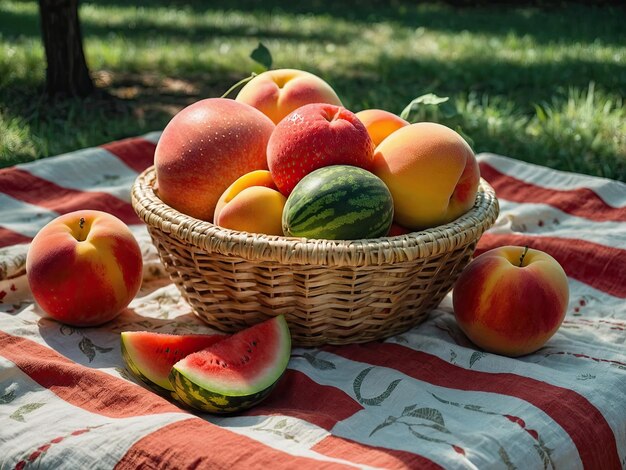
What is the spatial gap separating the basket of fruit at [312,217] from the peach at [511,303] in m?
0.09

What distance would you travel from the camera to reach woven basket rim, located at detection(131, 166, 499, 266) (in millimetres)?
1728

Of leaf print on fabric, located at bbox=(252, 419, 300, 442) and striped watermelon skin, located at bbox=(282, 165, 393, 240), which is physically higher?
striped watermelon skin, located at bbox=(282, 165, 393, 240)

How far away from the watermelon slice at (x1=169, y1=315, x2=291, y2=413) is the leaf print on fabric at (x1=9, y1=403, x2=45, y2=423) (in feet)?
1.00

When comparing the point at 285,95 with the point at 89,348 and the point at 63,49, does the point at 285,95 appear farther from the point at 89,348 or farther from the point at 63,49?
the point at 63,49

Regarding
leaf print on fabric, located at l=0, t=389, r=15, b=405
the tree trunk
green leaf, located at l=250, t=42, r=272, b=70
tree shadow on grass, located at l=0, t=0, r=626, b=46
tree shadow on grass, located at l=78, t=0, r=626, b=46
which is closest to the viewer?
leaf print on fabric, located at l=0, t=389, r=15, b=405

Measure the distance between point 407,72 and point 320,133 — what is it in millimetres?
3587

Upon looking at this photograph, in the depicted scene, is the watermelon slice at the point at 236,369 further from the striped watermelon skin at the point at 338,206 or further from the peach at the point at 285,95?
the peach at the point at 285,95

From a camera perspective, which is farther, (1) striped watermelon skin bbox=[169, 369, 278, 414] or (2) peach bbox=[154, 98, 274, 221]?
(2) peach bbox=[154, 98, 274, 221]

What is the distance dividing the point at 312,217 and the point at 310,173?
0.13 meters

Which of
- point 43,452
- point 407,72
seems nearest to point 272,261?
point 43,452

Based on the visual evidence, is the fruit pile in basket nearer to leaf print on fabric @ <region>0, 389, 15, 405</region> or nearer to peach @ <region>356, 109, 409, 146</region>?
peach @ <region>356, 109, 409, 146</region>

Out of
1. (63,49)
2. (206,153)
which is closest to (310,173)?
(206,153)

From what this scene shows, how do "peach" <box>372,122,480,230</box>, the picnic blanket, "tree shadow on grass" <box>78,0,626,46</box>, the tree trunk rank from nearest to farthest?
the picnic blanket < "peach" <box>372,122,480,230</box> < the tree trunk < "tree shadow on grass" <box>78,0,626,46</box>

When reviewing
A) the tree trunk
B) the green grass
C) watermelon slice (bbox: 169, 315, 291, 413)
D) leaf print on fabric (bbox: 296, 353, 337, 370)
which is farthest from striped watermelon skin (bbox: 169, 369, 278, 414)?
the tree trunk
